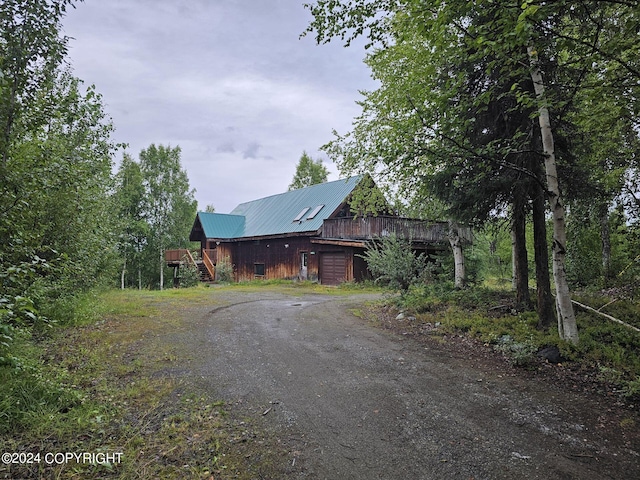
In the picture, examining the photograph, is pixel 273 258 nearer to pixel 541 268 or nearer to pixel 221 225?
pixel 221 225

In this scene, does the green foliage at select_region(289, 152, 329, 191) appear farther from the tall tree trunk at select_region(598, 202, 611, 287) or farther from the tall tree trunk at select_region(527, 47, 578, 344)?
the tall tree trunk at select_region(527, 47, 578, 344)

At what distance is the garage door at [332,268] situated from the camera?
63.8ft

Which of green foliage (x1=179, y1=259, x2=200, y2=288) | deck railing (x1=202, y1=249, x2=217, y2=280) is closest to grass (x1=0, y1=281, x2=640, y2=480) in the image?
green foliage (x1=179, y1=259, x2=200, y2=288)

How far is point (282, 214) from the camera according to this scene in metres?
24.3

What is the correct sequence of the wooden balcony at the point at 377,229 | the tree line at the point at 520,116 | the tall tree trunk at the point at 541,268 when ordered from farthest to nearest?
the wooden balcony at the point at 377,229 → the tall tree trunk at the point at 541,268 → the tree line at the point at 520,116

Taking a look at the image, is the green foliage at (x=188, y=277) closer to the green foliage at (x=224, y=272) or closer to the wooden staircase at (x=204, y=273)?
the green foliage at (x=224, y=272)

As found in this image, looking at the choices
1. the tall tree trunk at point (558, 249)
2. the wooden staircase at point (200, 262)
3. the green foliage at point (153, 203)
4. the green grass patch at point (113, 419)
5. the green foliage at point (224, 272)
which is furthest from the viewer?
the green foliage at point (153, 203)

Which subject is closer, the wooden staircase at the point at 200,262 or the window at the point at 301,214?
the window at the point at 301,214

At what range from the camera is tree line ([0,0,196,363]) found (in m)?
3.57

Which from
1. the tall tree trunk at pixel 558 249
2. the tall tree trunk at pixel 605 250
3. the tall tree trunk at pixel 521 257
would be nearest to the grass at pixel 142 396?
the tall tree trunk at pixel 558 249

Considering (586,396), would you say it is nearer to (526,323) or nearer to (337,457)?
(526,323)

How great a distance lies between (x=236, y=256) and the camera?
86.2 feet

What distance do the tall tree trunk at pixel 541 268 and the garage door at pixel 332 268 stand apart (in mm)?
12975

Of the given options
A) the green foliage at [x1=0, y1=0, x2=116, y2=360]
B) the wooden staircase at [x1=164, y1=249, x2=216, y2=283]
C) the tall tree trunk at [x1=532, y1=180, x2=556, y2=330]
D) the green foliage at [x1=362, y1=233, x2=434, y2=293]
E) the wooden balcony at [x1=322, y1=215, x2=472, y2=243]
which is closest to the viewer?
the green foliage at [x1=0, y1=0, x2=116, y2=360]
